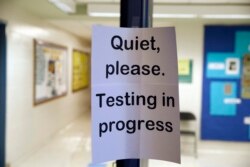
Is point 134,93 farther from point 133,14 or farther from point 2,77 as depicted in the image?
point 2,77

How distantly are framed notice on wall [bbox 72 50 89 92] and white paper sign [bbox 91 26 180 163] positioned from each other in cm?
716

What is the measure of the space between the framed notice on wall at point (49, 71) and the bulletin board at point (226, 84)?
3.16 metres

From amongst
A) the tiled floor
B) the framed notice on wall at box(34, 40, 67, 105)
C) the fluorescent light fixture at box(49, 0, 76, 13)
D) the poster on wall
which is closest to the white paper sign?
the tiled floor

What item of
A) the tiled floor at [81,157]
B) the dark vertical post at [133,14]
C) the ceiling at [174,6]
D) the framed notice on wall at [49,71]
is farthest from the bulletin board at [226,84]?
the dark vertical post at [133,14]

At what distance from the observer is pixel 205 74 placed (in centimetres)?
588

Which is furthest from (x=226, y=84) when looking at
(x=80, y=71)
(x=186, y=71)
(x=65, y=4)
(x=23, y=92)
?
(x=80, y=71)

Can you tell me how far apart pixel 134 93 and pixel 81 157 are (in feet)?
12.8

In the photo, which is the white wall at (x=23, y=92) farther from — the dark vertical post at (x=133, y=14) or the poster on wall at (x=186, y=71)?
the dark vertical post at (x=133, y=14)

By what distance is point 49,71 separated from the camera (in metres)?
5.96

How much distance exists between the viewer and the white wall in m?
4.24

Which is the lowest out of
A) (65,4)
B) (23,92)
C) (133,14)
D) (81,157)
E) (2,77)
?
(81,157)

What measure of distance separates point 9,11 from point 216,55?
3.90m

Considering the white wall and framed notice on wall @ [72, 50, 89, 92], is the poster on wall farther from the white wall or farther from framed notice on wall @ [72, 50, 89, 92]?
framed notice on wall @ [72, 50, 89, 92]

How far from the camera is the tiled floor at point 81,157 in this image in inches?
177
